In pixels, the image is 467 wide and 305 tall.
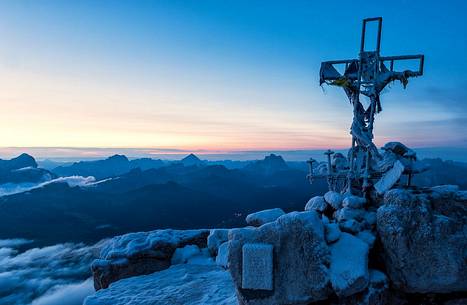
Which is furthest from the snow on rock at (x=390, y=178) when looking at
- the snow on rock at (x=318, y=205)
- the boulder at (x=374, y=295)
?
the boulder at (x=374, y=295)

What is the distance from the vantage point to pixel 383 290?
34.7ft

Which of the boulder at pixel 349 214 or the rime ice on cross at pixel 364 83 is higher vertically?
the rime ice on cross at pixel 364 83

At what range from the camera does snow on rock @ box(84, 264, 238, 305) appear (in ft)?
46.1

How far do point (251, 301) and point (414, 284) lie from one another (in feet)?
17.1

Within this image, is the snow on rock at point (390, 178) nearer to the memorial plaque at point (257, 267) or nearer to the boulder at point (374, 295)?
the boulder at point (374, 295)

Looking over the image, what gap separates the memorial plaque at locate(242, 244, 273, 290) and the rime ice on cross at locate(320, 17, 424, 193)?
715 centimetres

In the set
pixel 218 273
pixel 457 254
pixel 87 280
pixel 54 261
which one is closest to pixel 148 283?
pixel 218 273

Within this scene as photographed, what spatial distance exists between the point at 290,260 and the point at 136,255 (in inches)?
442

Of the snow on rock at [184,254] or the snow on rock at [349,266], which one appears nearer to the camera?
the snow on rock at [349,266]

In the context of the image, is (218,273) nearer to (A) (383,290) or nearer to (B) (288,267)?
(B) (288,267)

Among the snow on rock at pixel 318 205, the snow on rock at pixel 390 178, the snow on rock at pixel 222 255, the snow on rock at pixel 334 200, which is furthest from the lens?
the snow on rock at pixel 222 255

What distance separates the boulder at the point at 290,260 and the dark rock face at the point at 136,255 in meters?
9.30

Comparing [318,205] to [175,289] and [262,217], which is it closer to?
[262,217]

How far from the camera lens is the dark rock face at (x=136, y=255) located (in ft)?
60.8
